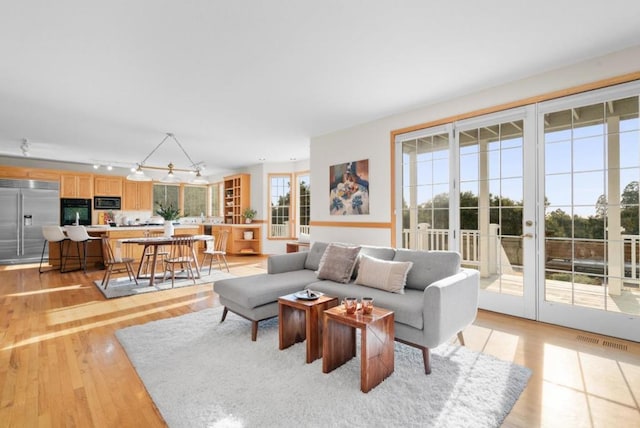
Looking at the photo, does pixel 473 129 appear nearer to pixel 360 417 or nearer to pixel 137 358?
pixel 360 417

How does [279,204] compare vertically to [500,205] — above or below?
above

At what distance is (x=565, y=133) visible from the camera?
328cm

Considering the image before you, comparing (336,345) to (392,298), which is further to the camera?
(392,298)

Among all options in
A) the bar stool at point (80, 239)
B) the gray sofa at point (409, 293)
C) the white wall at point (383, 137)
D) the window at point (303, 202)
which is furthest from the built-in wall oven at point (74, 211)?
the gray sofa at point (409, 293)

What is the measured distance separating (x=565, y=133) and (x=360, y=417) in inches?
135

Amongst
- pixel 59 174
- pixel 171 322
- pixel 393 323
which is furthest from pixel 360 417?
pixel 59 174

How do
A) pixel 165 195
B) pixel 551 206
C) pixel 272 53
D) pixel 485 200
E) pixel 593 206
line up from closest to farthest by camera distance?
pixel 272 53
pixel 593 206
pixel 551 206
pixel 485 200
pixel 165 195

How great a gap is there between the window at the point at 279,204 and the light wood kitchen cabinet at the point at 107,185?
4257 mm

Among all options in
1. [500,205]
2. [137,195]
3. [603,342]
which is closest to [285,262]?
[500,205]

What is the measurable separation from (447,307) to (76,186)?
9296mm

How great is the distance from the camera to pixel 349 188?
5273mm

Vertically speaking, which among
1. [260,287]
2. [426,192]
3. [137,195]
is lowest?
[260,287]

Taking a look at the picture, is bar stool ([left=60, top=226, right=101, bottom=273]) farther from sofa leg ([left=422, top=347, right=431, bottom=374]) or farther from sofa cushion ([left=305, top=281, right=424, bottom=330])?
sofa leg ([left=422, top=347, right=431, bottom=374])

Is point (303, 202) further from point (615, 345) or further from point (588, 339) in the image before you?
point (615, 345)
